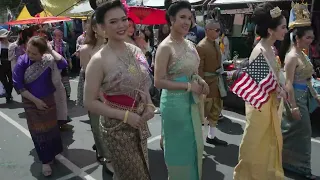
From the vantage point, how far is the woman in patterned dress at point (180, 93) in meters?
2.73

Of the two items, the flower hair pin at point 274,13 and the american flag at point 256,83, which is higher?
the flower hair pin at point 274,13

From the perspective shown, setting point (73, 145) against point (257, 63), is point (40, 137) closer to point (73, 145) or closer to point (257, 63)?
point (73, 145)

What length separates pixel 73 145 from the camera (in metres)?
4.77

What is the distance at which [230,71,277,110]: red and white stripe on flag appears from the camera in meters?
2.72

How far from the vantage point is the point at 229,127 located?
537 cm

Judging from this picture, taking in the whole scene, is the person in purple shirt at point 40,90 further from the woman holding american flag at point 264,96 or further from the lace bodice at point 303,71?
→ the lace bodice at point 303,71

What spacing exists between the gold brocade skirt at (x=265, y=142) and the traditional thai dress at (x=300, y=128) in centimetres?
71

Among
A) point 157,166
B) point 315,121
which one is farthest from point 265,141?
point 315,121

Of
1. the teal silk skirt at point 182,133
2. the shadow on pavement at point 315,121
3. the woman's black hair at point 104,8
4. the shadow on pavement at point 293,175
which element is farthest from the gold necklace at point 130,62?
the shadow on pavement at point 315,121

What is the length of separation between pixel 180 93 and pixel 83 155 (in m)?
2.25

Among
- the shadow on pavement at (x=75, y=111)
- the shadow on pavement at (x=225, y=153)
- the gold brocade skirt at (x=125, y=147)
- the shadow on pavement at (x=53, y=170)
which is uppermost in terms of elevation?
the gold brocade skirt at (x=125, y=147)

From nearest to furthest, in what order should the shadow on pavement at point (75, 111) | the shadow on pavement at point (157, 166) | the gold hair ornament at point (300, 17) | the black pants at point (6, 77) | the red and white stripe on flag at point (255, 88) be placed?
the red and white stripe on flag at point (255, 88)
the gold hair ornament at point (300, 17)
the shadow on pavement at point (157, 166)
the shadow on pavement at point (75, 111)
the black pants at point (6, 77)

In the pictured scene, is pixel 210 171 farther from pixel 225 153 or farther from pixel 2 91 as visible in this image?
pixel 2 91

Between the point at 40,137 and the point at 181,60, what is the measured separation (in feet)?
7.05
